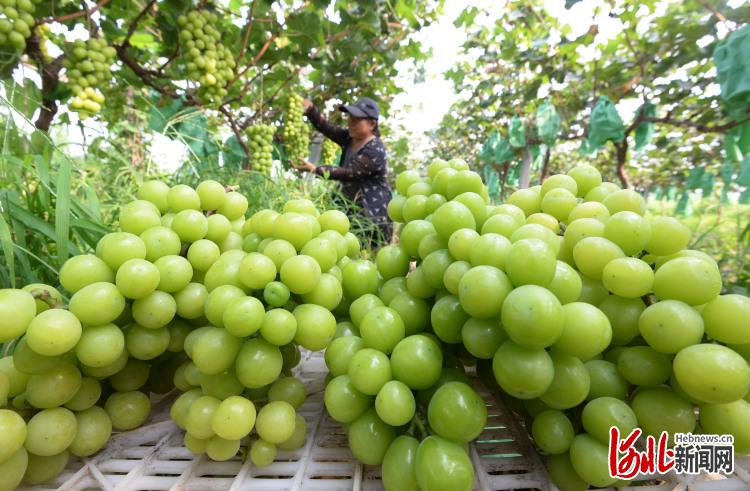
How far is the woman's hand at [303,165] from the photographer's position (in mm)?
2135

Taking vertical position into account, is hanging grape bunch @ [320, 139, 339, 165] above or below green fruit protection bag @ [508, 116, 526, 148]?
below

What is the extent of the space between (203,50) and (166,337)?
122 cm

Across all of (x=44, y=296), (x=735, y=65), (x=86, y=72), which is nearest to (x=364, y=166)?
(x=86, y=72)

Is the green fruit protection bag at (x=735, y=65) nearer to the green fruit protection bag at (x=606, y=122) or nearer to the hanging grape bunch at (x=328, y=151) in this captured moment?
the green fruit protection bag at (x=606, y=122)

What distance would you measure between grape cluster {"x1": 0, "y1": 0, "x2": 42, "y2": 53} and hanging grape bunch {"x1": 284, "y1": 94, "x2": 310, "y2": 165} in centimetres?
118

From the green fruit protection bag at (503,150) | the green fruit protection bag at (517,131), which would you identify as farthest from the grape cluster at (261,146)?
the green fruit protection bag at (503,150)

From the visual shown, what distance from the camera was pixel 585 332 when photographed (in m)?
0.36

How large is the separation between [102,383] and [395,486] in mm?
463

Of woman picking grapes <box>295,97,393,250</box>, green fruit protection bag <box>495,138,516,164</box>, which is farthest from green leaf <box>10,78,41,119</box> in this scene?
green fruit protection bag <box>495,138,516,164</box>

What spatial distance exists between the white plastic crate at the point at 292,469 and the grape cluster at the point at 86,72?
93cm

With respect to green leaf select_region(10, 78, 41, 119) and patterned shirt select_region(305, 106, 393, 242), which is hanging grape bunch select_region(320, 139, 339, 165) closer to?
patterned shirt select_region(305, 106, 393, 242)

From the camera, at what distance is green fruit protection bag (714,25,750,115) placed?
169cm

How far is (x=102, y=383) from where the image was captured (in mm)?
528

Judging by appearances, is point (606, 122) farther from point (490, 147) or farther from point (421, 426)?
point (421, 426)
